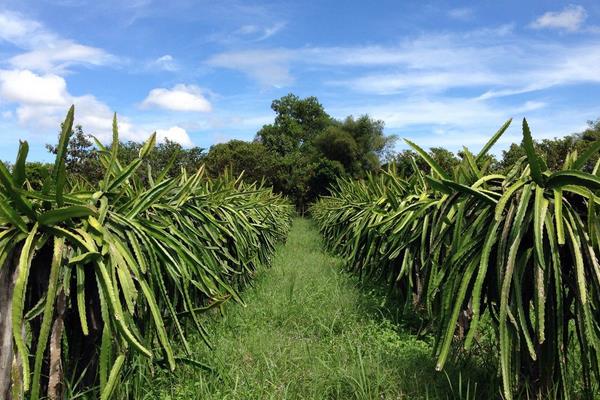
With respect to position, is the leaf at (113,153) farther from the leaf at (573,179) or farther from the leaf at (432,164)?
the leaf at (573,179)

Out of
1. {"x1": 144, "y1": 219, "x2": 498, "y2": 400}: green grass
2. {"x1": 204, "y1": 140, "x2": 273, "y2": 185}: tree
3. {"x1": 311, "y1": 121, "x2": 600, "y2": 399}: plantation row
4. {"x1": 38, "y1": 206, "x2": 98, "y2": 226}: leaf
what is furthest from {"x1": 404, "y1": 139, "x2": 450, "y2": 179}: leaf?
{"x1": 204, "y1": 140, "x2": 273, "y2": 185}: tree

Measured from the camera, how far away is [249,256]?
18.0 feet

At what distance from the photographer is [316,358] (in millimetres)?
3059

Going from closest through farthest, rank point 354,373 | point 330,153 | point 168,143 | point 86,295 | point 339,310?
1. point 86,295
2. point 354,373
3. point 339,310
4. point 168,143
5. point 330,153

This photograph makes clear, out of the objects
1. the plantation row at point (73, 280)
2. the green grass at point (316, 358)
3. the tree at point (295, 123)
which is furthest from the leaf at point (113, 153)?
the tree at point (295, 123)

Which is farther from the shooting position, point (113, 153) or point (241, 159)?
point (241, 159)

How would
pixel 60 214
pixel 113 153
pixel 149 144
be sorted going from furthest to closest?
pixel 149 144 → pixel 113 153 → pixel 60 214

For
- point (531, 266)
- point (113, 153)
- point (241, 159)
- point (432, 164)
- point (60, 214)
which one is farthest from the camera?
point (241, 159)

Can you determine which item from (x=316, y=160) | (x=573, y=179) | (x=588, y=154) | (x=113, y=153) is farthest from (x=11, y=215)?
(x=316, y=160)

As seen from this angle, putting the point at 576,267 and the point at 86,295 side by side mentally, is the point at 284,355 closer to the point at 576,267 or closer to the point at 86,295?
the point at 86,295

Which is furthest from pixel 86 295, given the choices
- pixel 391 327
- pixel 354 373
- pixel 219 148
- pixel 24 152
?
pixel 219 148

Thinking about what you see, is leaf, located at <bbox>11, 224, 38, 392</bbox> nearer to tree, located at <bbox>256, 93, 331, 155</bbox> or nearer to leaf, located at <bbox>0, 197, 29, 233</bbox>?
leaf, located at <bbox>0, 197, 29, 233</bbox>

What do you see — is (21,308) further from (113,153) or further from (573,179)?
(573,179)

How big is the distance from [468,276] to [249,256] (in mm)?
3701
